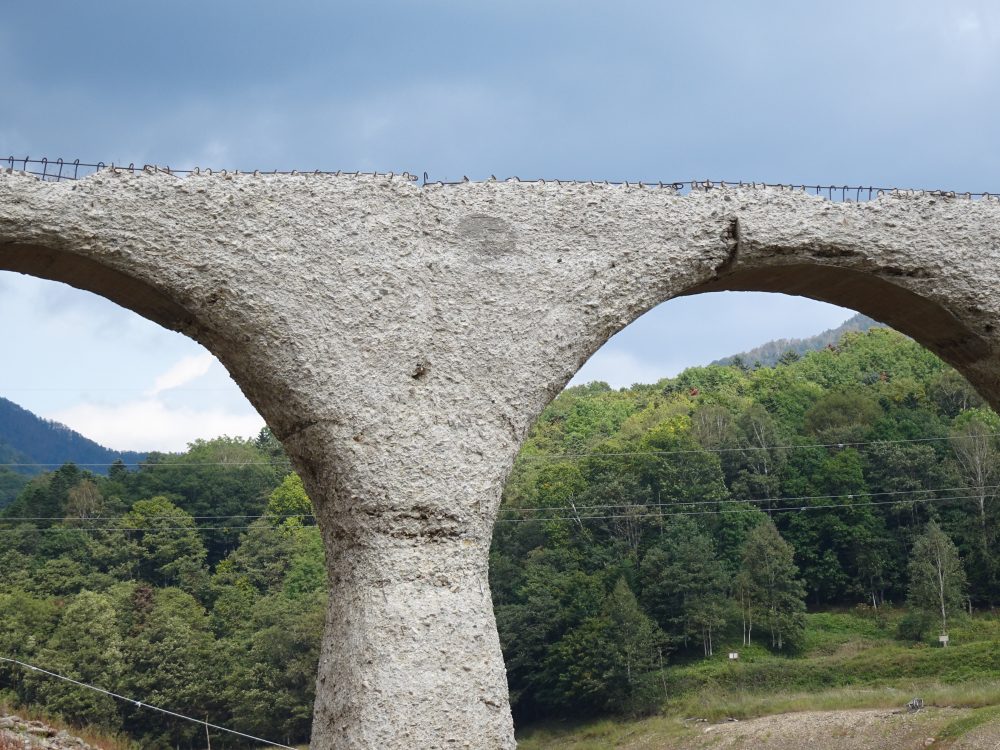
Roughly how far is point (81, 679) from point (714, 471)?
700 inches

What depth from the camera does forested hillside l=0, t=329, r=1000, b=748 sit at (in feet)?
84.7

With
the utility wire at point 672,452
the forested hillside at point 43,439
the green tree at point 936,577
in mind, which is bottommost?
the green tree at point 936,577

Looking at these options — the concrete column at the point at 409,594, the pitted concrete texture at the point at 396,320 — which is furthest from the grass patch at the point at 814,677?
the concrete column at the point at 409,594

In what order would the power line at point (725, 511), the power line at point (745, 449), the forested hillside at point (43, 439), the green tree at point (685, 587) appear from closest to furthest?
1. the green tree at point (685, 587)
2. the power line at point (725, 511)
3. the power line at point (745, 449)
4. the forested hillside at point (43, 439)

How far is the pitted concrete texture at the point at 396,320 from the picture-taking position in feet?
17.2

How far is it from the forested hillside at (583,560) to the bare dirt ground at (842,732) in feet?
16.1

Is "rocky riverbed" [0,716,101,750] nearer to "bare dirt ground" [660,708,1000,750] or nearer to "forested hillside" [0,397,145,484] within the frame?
"bare dirt ground" [660,708,1000,750]

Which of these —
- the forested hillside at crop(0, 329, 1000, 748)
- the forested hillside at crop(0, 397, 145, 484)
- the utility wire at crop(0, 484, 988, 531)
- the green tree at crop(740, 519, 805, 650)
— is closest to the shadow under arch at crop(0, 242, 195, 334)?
the forested hillside at crop(0, 329, 1000, 748)

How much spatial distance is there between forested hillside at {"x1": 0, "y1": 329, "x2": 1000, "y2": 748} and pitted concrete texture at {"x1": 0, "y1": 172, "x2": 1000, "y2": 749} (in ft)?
67.3

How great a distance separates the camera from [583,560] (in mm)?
30188

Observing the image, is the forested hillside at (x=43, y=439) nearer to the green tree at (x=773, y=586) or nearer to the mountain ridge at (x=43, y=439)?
the mountain ridge at (x=43, y=439)

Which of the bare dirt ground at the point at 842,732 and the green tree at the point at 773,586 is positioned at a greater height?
the green tree at the point at 773,586

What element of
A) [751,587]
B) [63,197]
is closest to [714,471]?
[751,587]

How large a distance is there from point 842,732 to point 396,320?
50.2 feet
